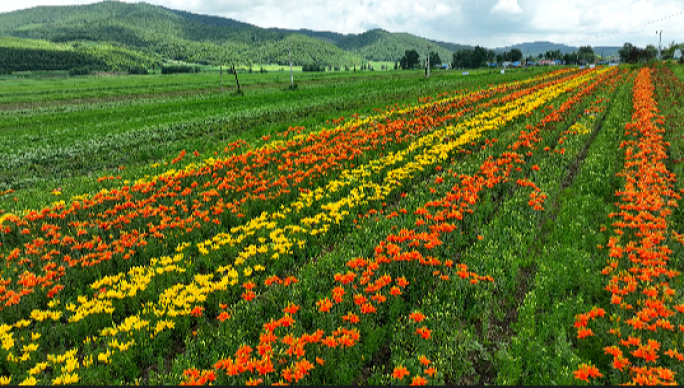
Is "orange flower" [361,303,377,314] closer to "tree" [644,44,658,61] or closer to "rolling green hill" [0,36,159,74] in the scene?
"tree" [644,44,658,61]

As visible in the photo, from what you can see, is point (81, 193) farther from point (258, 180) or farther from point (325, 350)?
point (325, 350)

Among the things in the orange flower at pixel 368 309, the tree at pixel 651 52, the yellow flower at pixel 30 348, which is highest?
the tree at pixel 651 52

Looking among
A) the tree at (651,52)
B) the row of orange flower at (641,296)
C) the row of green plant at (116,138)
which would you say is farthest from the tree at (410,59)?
the row of orange flower at (641,296)

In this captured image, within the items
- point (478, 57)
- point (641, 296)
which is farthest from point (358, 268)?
point (478, 57)

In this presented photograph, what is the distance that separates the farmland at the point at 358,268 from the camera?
498 cm

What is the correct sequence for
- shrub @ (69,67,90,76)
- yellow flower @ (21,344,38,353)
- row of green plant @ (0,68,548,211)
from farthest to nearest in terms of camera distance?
shrub @ (69,67,90,76), row of green plant @ (0,68,548,211), yellow flower @ (21,344,38,353)

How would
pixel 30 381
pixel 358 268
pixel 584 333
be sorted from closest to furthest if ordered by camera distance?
pixel 30 381 < pixel 584 333 < pixel 358 268

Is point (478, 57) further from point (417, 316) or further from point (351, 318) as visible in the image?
point (351, 318)

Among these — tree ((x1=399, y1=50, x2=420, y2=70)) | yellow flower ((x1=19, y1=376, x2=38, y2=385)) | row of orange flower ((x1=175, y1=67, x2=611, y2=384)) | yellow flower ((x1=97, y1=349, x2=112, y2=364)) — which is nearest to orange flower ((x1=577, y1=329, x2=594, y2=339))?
row of orange flower ((x1=175, y1=67, x2=611, y2=384))

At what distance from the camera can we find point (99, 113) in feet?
122

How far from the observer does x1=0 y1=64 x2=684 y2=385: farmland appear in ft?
16.3

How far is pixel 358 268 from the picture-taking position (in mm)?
6887

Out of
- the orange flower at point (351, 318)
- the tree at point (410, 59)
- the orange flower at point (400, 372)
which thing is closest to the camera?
the orange flower at point (400, 372)

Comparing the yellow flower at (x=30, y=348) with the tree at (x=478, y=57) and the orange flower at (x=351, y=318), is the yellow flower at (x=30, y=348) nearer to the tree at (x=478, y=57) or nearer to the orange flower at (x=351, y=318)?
the orange flower at (x=351, y=318)
